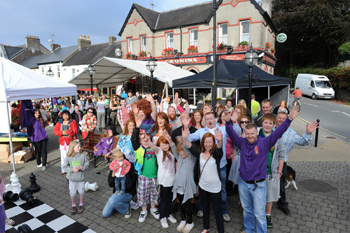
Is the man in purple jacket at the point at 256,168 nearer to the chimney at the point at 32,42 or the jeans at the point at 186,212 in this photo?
the jeans at the point at 186,212

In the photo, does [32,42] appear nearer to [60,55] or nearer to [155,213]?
[60,55]

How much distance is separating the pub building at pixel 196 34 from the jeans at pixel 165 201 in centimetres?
1494

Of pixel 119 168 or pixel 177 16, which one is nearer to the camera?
pixel 119 168

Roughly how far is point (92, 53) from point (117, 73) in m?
16.7

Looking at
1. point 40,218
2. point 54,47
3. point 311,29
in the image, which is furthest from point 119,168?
point 54,47

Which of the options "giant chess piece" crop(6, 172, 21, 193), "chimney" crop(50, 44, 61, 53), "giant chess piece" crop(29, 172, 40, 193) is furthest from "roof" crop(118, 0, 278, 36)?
"chimney" crop(50, 44, 61, 53)

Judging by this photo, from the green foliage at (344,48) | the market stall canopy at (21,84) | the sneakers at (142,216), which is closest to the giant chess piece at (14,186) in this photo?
the market stall canopy at (21,84)

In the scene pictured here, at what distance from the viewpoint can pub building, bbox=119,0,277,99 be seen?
17719mm

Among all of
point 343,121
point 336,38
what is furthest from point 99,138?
point 336,38

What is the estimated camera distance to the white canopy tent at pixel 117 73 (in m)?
13.9

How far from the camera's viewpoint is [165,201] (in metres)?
3.94

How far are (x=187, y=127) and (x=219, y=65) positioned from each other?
6.91 m

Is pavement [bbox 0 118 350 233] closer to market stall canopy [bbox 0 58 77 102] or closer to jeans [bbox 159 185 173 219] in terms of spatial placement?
jeans [bbox 159 185 173 219]

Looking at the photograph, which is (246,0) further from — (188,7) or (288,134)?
(288,134)
